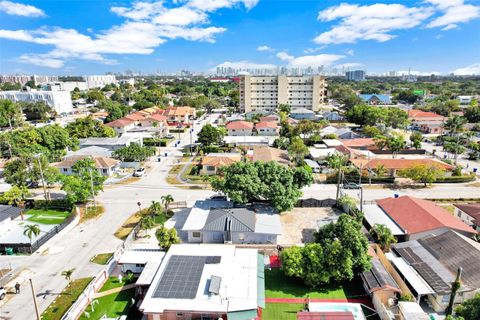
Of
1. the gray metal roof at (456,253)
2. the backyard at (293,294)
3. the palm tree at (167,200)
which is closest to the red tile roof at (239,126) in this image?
the palm tree at (167,200)

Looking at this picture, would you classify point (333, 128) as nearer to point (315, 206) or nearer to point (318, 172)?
point (318, 172)

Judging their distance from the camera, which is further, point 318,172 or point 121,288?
point 318,172

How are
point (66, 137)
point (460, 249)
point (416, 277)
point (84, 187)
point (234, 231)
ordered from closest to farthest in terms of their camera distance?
point (416, 277)
point (460, 249)
point (234, 231)
point (84, 187)
point (66, 137)

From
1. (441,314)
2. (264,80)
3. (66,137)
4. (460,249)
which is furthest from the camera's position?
(264,80)

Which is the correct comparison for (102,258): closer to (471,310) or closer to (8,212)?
(8,212)

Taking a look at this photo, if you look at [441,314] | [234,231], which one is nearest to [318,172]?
[234,231]

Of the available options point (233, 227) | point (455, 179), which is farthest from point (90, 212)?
point (455, 179)
